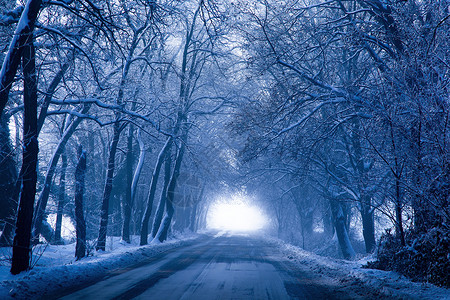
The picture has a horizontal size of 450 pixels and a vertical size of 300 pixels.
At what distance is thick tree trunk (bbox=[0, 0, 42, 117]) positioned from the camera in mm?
7603

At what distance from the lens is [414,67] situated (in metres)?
8.35

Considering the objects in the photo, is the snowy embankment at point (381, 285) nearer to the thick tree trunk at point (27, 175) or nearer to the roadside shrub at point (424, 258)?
the roadside shrub at point (424, 258)

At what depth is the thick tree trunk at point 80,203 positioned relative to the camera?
1366cm

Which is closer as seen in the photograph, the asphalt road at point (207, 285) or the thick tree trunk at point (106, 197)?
the asphalt road at point (207, 285)

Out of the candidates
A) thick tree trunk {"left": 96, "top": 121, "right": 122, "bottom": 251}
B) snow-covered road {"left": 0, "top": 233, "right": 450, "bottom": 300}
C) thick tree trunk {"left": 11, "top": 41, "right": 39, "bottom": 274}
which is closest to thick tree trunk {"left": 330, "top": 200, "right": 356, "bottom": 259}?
snow-covered road {"left": 0, "top": 233, "right": 450, "bottom": 300}

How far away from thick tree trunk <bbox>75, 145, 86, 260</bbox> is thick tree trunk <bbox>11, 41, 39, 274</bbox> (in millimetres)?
5202

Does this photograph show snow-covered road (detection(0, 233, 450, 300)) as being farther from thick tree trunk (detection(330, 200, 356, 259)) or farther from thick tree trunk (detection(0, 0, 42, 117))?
thick tree trunk (detection(330, 200, 356, 259))

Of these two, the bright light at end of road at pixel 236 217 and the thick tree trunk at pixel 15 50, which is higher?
the thick tree trunk at pixel 15 50

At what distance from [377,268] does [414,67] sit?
577cm

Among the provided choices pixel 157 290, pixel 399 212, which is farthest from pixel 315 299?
pixel 399 212

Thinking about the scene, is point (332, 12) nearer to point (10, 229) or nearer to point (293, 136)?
point (293, 136)

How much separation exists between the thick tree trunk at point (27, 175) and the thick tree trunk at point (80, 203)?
17.1ft

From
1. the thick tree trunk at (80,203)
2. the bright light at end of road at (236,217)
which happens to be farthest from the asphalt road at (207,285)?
the bright light at end of road at (236,217)

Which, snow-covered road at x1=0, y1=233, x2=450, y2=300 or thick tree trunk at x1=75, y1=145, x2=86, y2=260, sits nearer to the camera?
snow-covered road at x1=0, y1=233, x2=450, y2=300
